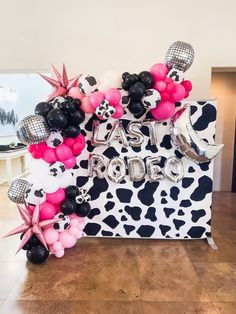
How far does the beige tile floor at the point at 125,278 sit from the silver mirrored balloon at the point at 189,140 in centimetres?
122

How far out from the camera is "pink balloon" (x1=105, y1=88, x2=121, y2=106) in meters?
2.75

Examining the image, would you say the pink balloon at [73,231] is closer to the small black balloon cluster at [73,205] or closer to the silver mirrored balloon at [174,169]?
the small black balloon cluster at [73,205]

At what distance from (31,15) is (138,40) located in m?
1.80

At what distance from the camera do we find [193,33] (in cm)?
402

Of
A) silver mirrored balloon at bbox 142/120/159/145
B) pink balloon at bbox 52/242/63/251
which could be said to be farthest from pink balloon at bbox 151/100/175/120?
pink balloon at bbox 52/242/63/251

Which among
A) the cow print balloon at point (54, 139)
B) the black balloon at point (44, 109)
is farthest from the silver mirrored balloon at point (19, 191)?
the black balloon at point (44, 109)

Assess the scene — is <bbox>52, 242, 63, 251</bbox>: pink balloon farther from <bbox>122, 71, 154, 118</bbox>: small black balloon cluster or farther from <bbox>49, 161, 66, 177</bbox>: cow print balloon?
<bbox>122, 71, 154, 118</bbox>: small black balloon cluster

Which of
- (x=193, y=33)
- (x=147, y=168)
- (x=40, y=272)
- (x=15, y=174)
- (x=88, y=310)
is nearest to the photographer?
(x=88, y=310)

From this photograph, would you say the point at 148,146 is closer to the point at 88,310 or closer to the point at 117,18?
the point at 88,310

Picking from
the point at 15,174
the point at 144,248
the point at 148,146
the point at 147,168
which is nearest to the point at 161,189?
the point at 147,168

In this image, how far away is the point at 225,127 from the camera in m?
6.03

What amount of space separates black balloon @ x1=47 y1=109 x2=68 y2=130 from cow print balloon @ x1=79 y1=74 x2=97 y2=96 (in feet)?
1.22

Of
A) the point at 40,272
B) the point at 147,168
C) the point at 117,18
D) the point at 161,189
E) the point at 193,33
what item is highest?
the point at 117,18

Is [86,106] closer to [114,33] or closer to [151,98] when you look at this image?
[151,98]
